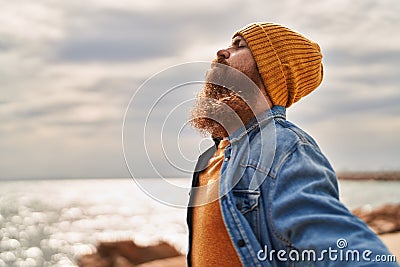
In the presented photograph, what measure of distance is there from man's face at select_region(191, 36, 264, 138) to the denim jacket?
0.24 ft

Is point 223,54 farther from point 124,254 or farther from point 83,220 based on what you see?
point 83,220

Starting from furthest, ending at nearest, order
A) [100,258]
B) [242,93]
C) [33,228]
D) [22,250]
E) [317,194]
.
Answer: [33,228] → [22,250] → [100,258] → [242,93] → [317,194]

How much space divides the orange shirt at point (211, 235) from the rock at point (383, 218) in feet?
15.2

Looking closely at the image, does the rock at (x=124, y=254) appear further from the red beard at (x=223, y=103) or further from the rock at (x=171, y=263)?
the red beard at (x=223, y=103)

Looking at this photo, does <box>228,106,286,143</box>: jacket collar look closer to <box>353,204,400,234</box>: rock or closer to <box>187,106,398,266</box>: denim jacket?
<box>187,106,398,266</box>: denim jacket

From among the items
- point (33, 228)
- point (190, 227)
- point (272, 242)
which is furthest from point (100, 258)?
point (33, 228)

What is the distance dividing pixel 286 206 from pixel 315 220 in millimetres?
94

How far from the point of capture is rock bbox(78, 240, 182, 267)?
17.4 feet

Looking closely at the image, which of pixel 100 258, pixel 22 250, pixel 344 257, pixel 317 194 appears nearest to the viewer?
pixel 344 257

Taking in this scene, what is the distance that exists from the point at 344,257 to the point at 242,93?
668 mm

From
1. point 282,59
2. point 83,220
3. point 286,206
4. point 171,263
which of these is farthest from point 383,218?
point 83,220

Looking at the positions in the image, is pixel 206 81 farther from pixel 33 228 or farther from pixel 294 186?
pixel 33 228

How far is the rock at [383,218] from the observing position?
6.32 meters

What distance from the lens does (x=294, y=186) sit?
1.56m
